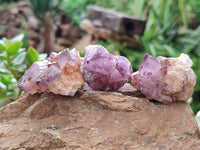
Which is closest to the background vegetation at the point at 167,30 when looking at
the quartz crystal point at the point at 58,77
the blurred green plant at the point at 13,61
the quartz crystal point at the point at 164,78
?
the blurred green plant at the point at 13,61

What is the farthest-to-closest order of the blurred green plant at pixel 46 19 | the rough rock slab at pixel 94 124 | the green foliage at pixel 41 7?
the green foliage at pixel 41 7, the blurred green plant at pixel 46 19, the rough rock slab at pixel 94 124

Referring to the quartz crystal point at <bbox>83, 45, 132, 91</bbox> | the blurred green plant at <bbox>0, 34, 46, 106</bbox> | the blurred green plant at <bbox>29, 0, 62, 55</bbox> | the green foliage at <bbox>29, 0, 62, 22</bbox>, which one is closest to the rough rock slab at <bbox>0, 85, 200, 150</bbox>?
the quartz crystal point at <bbox>83, 45, 132, 91</bbox>

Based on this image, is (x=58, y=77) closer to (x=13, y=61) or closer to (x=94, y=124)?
(x=94, y=124)

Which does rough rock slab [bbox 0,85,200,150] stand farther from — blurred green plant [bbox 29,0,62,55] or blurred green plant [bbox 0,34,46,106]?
blurred green plant [bbox 29,0,62,55]

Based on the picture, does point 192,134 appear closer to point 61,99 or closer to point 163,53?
point 61,99

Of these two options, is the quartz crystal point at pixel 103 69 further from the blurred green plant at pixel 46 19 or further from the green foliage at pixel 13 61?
Answer: the blurred green plant at pixel 46 19
